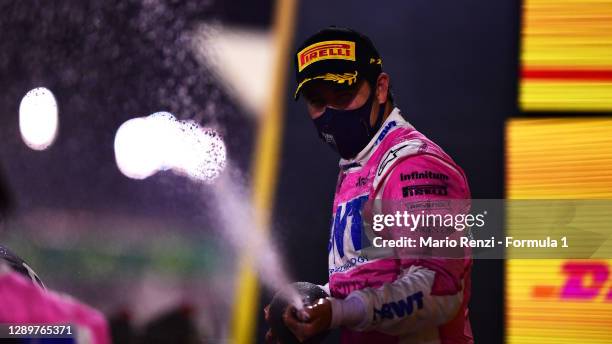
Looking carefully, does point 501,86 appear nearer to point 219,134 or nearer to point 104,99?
point 219,134

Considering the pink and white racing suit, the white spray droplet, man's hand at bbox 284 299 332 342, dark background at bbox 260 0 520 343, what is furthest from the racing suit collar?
the white spray droplet

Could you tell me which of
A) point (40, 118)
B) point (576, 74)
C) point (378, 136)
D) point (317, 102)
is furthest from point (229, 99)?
point (576, 74)

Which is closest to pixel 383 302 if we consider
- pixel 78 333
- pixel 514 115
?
pixel 78 333

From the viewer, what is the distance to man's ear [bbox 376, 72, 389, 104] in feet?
7.07

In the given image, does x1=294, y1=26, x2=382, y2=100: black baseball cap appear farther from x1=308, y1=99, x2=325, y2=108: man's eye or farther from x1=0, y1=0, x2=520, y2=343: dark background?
x1=0, y1=0, x2=520, y2=343: dark background

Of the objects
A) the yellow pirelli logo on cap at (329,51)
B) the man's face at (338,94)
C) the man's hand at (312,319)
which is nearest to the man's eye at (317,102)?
the man's face at (338,94)

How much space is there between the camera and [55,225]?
311 centimetres

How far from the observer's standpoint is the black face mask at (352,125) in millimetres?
2123

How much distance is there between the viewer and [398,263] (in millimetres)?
1914

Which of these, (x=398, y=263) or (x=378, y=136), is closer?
(x=398, y=263)

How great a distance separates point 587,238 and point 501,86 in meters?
0.66

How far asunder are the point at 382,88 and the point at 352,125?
0.15 m

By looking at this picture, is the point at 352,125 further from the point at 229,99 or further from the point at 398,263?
the point at 229,99

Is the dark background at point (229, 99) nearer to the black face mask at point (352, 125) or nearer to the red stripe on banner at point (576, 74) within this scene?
Answer: the red stripe on banner at point (576, 74)
